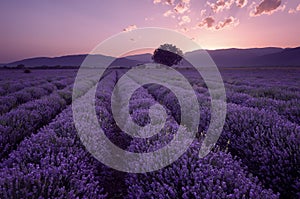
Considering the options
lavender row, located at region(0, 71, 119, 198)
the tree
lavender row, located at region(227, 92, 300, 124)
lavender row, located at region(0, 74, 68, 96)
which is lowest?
lavender row, located at region(0, 74, 68, 96)

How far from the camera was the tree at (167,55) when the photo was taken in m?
56.8

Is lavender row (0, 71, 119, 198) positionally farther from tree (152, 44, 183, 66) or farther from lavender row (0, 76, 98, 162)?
tree (152, 44, 183, 66)

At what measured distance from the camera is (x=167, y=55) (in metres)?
→ 56.8

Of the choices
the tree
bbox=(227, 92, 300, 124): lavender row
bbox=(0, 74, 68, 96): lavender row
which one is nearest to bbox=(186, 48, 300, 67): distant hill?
the tree

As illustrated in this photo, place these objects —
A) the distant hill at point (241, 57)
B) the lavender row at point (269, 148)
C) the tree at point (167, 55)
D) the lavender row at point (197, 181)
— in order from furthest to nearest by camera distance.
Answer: the distant hill at point (241, 57) < the tree at point (167, 55) < the lavender row at point (269, 148) < the lavender row at point (197, 181)

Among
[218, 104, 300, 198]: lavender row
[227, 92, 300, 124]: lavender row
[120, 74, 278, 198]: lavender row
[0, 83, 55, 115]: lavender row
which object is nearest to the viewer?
[120, 74, 278, 198]: lavender row

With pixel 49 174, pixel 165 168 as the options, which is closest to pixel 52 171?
pixel 49 174

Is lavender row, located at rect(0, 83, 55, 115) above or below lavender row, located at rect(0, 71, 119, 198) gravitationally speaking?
below

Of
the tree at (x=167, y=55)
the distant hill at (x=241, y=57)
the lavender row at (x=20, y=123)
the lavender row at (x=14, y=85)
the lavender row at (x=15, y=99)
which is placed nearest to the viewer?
the lavender row at (x=20, y=123)

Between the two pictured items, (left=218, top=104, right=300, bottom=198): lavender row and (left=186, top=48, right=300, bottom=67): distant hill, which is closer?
(left=218, top=104, right=300, bottom=198): lavender row

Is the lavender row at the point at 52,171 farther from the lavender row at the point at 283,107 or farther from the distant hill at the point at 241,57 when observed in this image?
the distant hill at the point at 241,57

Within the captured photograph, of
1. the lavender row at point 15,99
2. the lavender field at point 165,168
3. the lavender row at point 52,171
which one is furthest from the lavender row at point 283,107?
the lavender row at point 15,99

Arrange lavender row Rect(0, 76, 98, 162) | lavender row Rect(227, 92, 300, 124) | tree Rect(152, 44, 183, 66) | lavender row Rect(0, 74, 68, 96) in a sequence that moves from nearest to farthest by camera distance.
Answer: lavender row Rect(0, 76, 98, 162) → lavender row Rect(227, 92, 300, 124) → lavender row Rect(0, 74, 68, 96) → tree Rect(152, 44, 183, 66)

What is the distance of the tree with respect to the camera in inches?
2234
